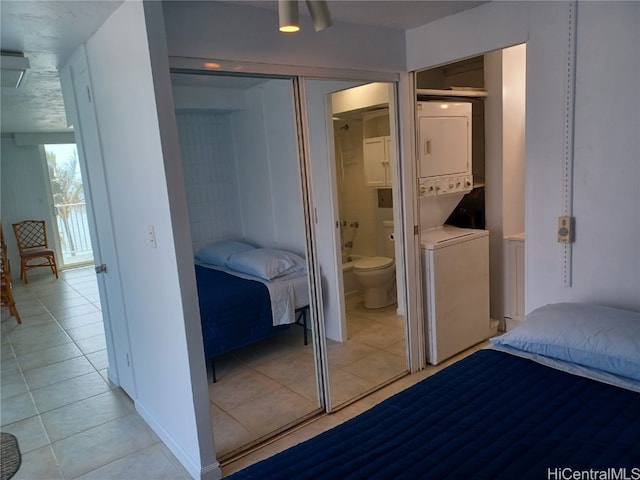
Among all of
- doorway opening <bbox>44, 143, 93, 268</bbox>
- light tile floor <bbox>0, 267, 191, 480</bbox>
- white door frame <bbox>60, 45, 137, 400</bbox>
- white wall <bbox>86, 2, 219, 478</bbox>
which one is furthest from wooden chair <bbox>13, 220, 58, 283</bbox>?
white wall <bbox>86, 2, 219, 478</bbox>

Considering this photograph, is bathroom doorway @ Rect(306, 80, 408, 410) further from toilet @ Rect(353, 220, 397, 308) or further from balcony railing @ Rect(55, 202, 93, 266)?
balcony railing @ Rect(55, 202, 93, 266)

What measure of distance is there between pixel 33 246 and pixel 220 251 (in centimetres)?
608

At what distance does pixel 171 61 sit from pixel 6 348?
367cm

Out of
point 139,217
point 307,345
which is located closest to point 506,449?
point 307,345

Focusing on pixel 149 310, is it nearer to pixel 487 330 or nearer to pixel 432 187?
pixel 432 187

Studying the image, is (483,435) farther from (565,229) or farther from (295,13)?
(295,13)

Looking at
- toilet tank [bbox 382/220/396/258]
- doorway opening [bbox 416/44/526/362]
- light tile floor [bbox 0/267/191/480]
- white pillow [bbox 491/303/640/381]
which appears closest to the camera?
white pillow [bbox 491/303/640/381]

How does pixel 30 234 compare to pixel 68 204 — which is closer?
pixel 30 234

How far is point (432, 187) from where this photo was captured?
3.27 metres

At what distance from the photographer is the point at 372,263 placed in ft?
10.5

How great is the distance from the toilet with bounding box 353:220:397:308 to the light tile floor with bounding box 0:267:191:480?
1611 millimetres

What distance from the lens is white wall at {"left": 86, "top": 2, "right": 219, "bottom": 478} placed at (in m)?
1.90

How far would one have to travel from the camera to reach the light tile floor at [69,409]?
2375mm

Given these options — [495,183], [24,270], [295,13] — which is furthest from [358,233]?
[24,270]
